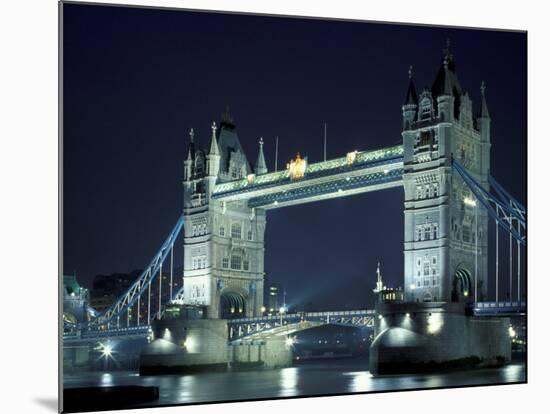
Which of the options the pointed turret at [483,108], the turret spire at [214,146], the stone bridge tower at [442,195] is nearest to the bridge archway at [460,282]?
the stone bridge tower at [442,195]

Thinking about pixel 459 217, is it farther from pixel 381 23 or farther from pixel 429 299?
pixel 381 23

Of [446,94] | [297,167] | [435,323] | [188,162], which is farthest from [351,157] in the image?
[188,162]

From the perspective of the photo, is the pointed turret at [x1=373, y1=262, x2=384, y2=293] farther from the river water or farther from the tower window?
the tower window

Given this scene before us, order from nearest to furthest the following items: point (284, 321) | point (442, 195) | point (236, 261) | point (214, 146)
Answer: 1. point (442, 195)
2. point (214, 146)
3. point (284, 321)
4. point (236, 261)

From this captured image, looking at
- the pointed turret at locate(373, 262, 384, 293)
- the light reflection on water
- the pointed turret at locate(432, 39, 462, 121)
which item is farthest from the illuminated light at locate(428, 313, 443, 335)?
the pointed turret at locate(432, 39, 462, 121)

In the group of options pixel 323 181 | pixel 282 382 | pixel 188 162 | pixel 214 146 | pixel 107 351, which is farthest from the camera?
pixel 107 351

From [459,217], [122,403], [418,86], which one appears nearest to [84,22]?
[122,403]

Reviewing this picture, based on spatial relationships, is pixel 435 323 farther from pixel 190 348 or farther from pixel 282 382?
pixel 190 348
